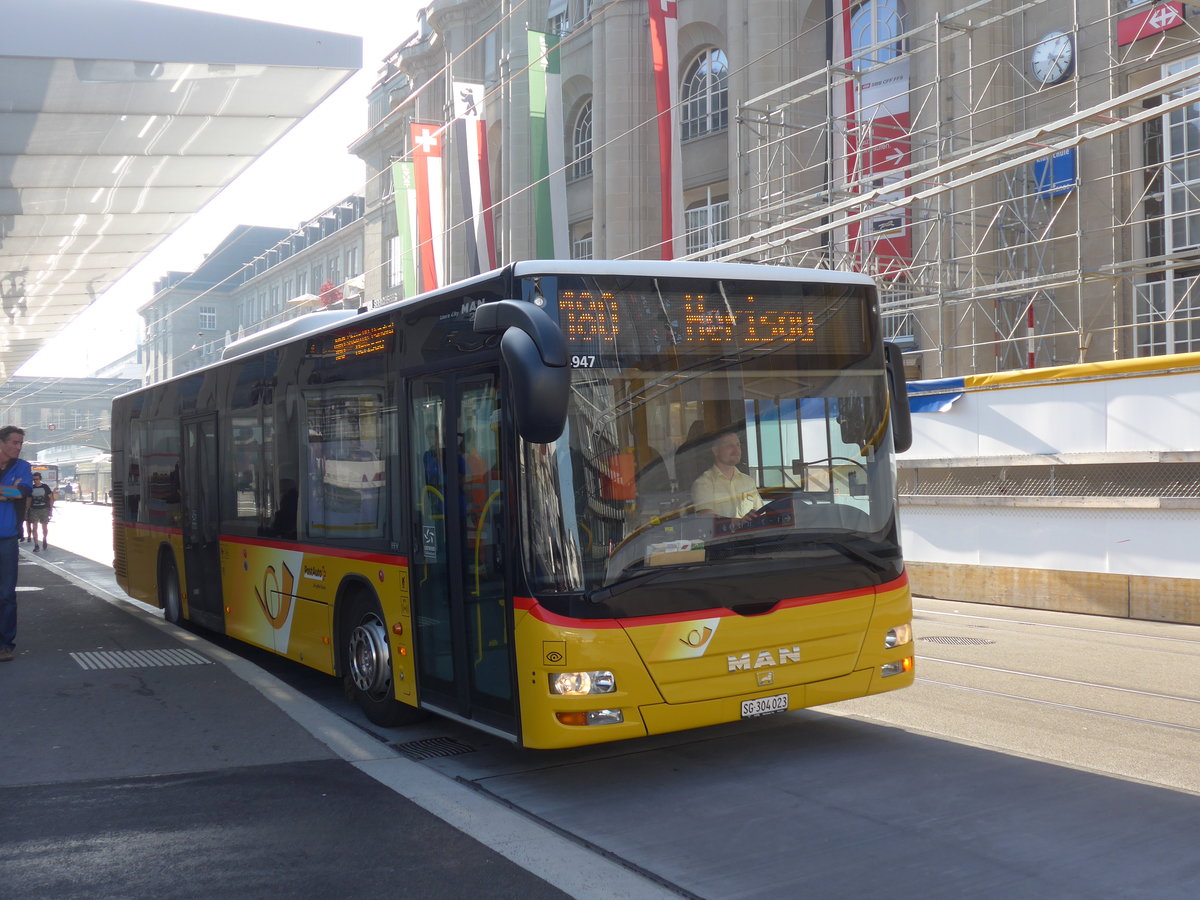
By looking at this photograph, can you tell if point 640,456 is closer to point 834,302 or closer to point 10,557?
point 834,302

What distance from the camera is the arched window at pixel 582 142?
120 ft

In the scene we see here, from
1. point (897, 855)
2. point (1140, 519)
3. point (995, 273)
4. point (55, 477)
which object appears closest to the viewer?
point (897, 855)

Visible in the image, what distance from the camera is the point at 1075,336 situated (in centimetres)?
2108

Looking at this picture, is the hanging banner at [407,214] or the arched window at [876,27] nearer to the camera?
the arched window at [876,27]

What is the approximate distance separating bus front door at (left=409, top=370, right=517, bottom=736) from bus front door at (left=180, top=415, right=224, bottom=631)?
4456 mm

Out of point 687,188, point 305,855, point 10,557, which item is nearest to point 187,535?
point 10,557

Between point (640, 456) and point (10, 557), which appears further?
point (10, 557)

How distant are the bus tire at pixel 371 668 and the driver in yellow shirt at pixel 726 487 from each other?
2.53 meters

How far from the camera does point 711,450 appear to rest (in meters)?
6.09

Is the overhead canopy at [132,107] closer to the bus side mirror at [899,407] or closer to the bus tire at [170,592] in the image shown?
the bus tire at [170,592]

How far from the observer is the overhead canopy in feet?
34.8

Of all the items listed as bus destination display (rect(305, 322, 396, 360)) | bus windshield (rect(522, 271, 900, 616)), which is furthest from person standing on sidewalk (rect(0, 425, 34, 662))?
bus windshield (rect(522, 271, 900, 616))

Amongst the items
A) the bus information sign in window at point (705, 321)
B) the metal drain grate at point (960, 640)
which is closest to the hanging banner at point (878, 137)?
the metal drain grate at point (960, 640)

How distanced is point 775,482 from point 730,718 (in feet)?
4.07
